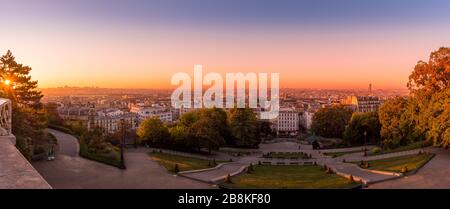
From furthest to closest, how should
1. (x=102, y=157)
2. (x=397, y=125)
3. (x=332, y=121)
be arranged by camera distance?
(x=332, y=121) → (x=397, y=125) → (x=102, y=157)

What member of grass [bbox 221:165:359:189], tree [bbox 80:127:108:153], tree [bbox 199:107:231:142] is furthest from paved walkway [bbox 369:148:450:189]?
tree [bbox 199:107:231:142]

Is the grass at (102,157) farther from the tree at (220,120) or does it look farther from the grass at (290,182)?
the tree at (220,120)

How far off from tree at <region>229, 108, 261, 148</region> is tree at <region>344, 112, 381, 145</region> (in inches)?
448

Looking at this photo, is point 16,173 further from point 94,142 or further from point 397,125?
point 397,125

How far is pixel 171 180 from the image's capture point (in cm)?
2062

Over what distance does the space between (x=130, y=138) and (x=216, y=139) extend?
364 inches

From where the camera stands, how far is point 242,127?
4731 cm

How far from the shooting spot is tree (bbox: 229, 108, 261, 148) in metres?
47.2

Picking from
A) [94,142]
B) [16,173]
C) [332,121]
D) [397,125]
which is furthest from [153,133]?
[332,121]

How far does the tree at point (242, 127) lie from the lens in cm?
4719

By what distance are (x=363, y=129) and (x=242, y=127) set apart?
14051 millimetres

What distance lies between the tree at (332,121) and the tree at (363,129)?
13.0 meters
